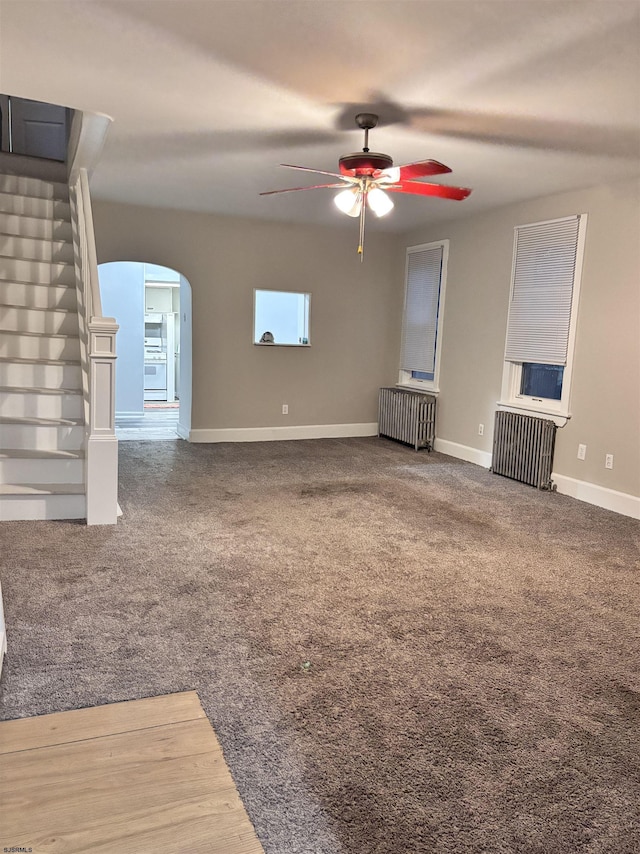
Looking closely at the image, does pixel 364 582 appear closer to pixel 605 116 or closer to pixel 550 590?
pixel 550 590

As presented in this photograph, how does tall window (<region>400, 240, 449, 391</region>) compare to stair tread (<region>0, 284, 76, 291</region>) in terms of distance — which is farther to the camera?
tall window (<region>400, 240, 449, 391</region>)

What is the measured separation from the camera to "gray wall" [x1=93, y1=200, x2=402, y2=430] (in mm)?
6668

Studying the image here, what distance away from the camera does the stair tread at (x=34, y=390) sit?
435 cm

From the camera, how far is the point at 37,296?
16.4 ft

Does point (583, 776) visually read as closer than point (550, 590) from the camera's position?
Yes

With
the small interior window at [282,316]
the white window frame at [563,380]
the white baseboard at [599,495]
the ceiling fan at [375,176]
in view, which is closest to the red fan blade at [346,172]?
the ceiling fan at [375,176]

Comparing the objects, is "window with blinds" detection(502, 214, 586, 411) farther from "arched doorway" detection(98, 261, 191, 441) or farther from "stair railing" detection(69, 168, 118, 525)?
"stair railing" detection(69, 168, 118, 525)

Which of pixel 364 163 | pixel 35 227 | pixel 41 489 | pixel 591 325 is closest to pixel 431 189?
pixel 364 163

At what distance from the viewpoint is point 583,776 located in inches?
74.6

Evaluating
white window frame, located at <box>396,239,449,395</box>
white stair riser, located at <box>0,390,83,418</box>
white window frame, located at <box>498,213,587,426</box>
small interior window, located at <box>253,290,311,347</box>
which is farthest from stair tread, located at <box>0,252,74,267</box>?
white window frame, located at <box>498,213,587,426</box>

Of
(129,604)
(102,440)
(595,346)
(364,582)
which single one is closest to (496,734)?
(364,582)

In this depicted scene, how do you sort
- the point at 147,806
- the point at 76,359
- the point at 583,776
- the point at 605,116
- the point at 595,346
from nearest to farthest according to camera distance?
1. the point at 147,806
2. the point at 583,776
3. the point at 605,116
4. the point at 76,359
5. the point at 595,346

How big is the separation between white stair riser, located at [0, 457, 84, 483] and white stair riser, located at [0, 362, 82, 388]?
26.5 inches

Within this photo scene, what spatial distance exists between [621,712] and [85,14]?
11.2 ft
